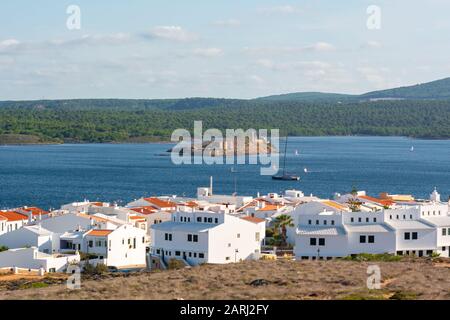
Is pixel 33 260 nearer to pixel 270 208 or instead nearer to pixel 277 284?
pixel 277 284

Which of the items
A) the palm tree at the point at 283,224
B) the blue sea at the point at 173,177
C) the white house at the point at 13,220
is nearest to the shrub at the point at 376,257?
the palm tree at the point at 283,224

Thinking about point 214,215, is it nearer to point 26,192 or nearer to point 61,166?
point 26,192

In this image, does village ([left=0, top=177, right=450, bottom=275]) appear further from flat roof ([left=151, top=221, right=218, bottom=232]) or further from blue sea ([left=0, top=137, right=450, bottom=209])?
blue sea ([left=0, top=137, right=450, bottom=209])

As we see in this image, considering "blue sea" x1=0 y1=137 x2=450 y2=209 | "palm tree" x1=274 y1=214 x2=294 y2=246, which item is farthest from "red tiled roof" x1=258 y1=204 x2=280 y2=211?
"blue sea" x1=0 y1=137 x2=450 y2=209

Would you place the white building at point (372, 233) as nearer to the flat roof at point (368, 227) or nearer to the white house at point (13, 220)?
the flat roof at point (368, 227)

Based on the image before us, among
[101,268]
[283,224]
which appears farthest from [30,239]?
[283,224]
